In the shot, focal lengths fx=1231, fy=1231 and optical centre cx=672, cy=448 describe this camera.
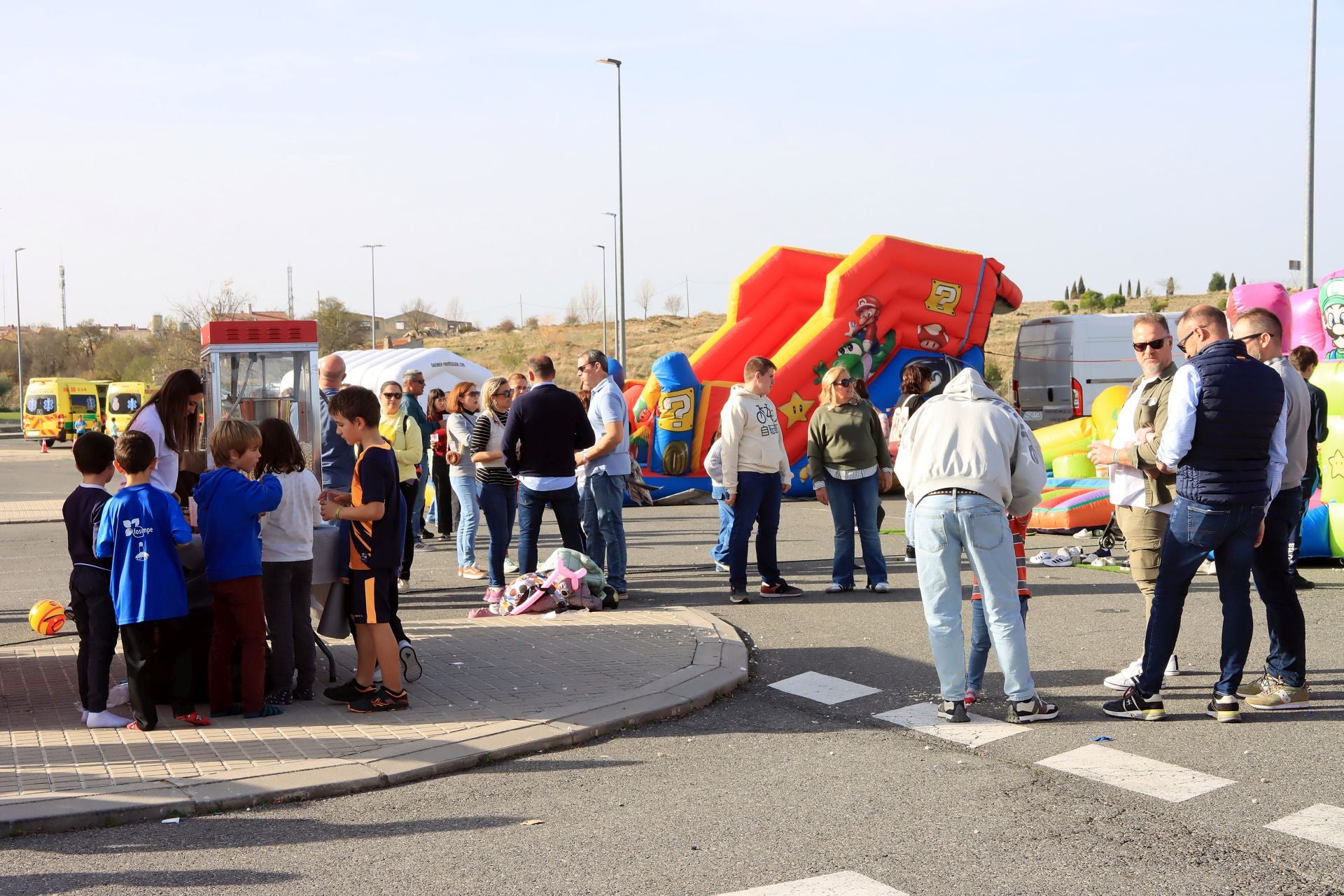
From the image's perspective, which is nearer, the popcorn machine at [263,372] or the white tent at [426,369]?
the popcorn machine at [263,372]

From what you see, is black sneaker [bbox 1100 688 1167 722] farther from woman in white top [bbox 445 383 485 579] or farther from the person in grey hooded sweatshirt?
woman in white top [bbox 445 383 485 579]

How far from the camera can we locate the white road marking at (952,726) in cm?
574

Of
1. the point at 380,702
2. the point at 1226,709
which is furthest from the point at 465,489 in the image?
the point at 1226,709

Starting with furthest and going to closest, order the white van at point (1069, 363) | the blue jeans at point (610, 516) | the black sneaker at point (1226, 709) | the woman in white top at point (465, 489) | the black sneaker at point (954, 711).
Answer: the white van at point (1069, 363) → the woman in white top at point (465, 489) → the blue jeans at point (610, 516) → the black sneaker at point (954, 711) → the black sneaker at point (1226, 709)

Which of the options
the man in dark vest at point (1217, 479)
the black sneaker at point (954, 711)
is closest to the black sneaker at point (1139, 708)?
the man in dark vest at point (1217, 479)

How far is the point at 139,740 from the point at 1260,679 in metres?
5.52

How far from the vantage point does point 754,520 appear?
9594 mm

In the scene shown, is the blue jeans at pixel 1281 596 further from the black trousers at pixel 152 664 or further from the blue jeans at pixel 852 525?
the black trousers at pixel 152 664

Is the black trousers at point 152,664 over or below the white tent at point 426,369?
below

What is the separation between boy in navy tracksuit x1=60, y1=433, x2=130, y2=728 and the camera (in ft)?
19.3

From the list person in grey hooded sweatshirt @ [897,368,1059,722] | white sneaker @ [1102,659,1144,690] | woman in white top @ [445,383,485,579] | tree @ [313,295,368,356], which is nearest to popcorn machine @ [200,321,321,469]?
woman in white top @ [445,383,485,579]

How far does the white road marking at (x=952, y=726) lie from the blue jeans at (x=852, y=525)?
3.45 metres

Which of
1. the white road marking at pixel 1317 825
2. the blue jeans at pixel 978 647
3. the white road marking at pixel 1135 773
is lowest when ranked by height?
Answer: the white road marking at pixel 1135 773

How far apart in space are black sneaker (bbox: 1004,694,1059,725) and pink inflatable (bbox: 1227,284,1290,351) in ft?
23.4
